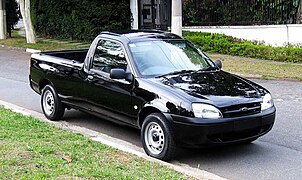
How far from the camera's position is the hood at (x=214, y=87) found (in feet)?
20.0

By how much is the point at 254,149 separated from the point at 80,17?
19.8m

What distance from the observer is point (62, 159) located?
5.70m

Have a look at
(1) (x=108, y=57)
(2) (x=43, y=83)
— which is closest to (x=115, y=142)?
(1) (x=108, y=57)

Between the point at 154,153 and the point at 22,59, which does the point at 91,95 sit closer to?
the point at 154,153

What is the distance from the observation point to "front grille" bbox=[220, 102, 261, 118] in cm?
596

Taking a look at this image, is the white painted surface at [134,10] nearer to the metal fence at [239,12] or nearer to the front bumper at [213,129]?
the metal fence at [239,12]

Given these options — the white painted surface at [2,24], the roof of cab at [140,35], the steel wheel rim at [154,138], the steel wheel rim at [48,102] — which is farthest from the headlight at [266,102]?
the white painted surface at [2,24]

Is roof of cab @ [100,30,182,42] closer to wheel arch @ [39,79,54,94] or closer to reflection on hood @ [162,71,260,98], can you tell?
reflection on hood @ [162,71,260,98]

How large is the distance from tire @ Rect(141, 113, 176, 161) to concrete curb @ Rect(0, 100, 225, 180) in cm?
12

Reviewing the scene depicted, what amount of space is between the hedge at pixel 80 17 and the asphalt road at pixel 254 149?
13300 mm

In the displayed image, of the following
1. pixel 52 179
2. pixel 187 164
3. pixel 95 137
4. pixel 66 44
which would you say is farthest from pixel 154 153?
pixel 66 44

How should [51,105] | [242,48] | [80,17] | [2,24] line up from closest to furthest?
[51,105] < [242,48] < [80,17] < [2,24]

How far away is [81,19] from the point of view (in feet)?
83.1

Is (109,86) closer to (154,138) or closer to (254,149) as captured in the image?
(154,138)
